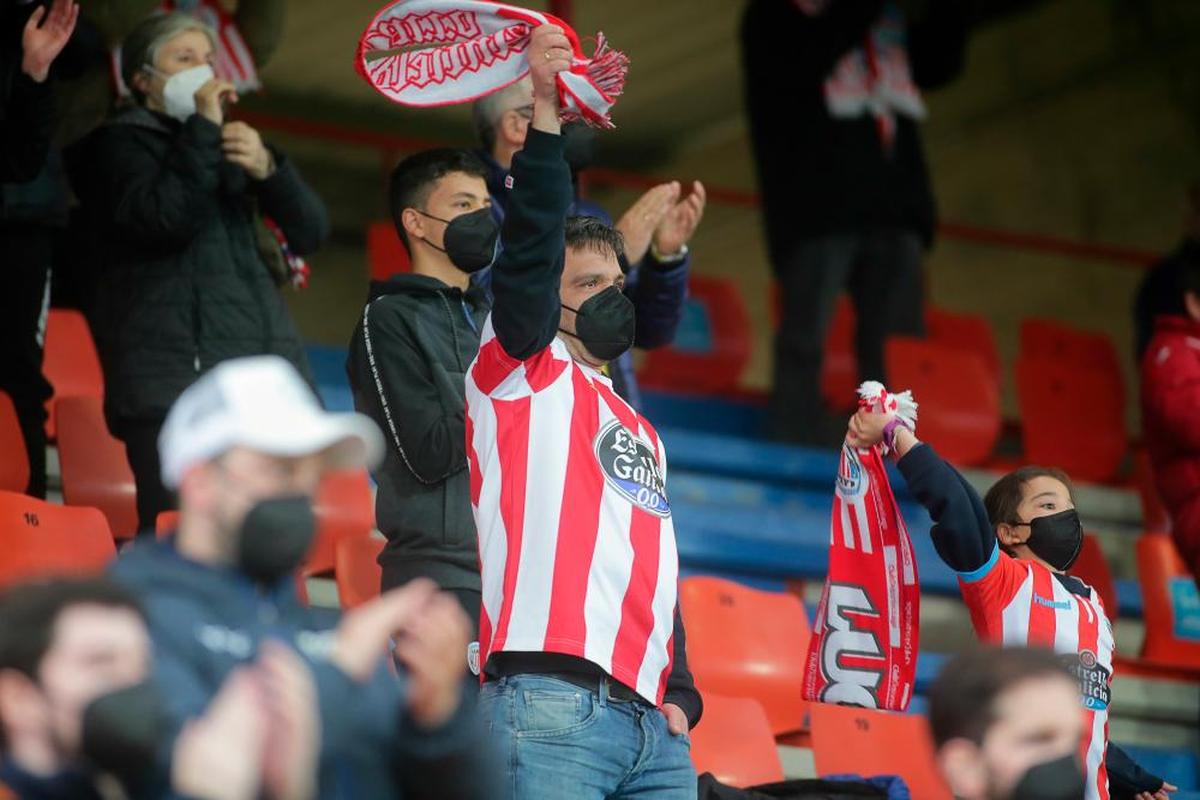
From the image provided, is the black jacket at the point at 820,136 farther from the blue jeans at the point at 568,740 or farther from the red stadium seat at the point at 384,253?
the blue jeans at the point at 568,740

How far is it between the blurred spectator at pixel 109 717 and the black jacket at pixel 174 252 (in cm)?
232

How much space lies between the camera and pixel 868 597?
412 centimetres

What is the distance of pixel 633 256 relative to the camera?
14.4ft

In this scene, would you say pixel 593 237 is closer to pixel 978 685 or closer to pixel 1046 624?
pixel 1046 624

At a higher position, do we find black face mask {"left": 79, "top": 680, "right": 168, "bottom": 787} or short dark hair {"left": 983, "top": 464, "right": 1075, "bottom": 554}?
short dark hair {"left": 983, "top": 464, "right": 1075, "bottom": 554}

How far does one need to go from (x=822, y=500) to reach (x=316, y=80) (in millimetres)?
5745

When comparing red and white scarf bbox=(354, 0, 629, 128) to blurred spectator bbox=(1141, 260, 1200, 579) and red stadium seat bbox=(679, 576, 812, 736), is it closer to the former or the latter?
red stadium seat bbox=(679, 576, 812, 736)

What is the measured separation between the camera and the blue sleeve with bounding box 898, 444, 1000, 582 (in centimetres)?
391

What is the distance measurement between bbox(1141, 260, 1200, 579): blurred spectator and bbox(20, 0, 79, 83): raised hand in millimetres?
3329

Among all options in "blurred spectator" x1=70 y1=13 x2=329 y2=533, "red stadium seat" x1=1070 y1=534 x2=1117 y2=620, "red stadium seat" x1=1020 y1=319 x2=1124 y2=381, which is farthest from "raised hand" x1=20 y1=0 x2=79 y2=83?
"red stadium seat" x1=1020 y1=319 x2=1124 y2=381

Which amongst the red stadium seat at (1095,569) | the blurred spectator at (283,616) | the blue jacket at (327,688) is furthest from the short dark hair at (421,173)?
the red stadium seat at (1095,569)

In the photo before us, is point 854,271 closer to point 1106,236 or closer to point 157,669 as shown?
point 1106,236

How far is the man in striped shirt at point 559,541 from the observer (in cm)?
326

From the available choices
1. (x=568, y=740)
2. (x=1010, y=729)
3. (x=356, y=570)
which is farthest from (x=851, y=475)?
(x=1010, y=729)
